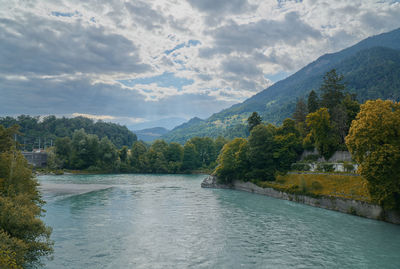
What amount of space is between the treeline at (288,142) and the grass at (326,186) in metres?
6.69

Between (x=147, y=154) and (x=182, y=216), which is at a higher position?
(x=147, y=154)

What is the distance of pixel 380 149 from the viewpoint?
33250 millimetres

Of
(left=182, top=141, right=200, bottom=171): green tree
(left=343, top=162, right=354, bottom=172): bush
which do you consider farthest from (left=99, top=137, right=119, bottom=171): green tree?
(left=343, top=162, right=354, bottom=172): bush

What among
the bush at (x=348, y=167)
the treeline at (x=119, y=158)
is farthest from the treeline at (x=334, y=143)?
the treeline at (x=119, y=158)

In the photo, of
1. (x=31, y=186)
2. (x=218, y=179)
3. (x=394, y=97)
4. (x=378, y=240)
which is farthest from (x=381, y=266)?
(x=394, y=97)

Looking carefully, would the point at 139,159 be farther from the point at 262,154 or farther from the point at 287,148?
the point at 287,148

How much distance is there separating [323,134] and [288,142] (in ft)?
33.7

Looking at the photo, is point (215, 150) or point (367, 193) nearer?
point (367, 193)

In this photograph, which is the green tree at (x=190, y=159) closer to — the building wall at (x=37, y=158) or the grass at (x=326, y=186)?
the building wall at (x=37, y=158)

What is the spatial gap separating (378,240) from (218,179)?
162 feet

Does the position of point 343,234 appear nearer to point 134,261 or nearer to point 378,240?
point 378,240

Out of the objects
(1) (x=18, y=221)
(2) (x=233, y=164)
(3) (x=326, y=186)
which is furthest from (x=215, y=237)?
(2) (x=233, y=164)

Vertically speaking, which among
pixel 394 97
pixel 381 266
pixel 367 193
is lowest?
pixel 381 266

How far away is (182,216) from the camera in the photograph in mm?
38469
